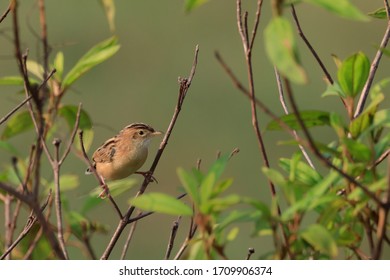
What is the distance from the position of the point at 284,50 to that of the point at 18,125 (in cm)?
98

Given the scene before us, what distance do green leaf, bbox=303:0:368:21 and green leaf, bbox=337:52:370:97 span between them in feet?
1.15

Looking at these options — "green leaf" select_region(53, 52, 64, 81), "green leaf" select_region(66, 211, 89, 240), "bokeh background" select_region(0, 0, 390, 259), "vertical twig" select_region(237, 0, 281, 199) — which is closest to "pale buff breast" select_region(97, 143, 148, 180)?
"green leaf" select_region(53, 52, 64, 81)

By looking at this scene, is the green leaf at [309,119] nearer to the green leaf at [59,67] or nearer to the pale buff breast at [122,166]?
the green leaf at [59,67]

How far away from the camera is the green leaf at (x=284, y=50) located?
1088mm

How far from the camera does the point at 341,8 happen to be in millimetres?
1152

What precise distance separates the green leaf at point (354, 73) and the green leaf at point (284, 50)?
0.39m

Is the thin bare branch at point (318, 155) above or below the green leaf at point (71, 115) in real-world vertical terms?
above

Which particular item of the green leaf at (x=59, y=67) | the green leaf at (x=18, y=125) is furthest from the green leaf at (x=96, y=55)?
the green leaf at (x=18, y=125)

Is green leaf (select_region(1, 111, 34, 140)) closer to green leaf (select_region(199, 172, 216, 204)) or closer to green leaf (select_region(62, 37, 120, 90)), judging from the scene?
green leaf (select_region(62, 37, 120, 90))

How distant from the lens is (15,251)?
6.97 ft

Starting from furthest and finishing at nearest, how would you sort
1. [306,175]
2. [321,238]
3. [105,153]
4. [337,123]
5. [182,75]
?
[182,75]
[105,153]
[306,175]
[337,123]
[321,238]

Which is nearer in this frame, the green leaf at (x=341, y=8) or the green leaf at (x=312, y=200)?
the green leaf at (x=341, y=8)

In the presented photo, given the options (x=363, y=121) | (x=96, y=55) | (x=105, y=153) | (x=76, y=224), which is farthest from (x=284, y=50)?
(x=105, y=153)

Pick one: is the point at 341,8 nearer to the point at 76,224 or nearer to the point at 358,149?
the point at 358,149
